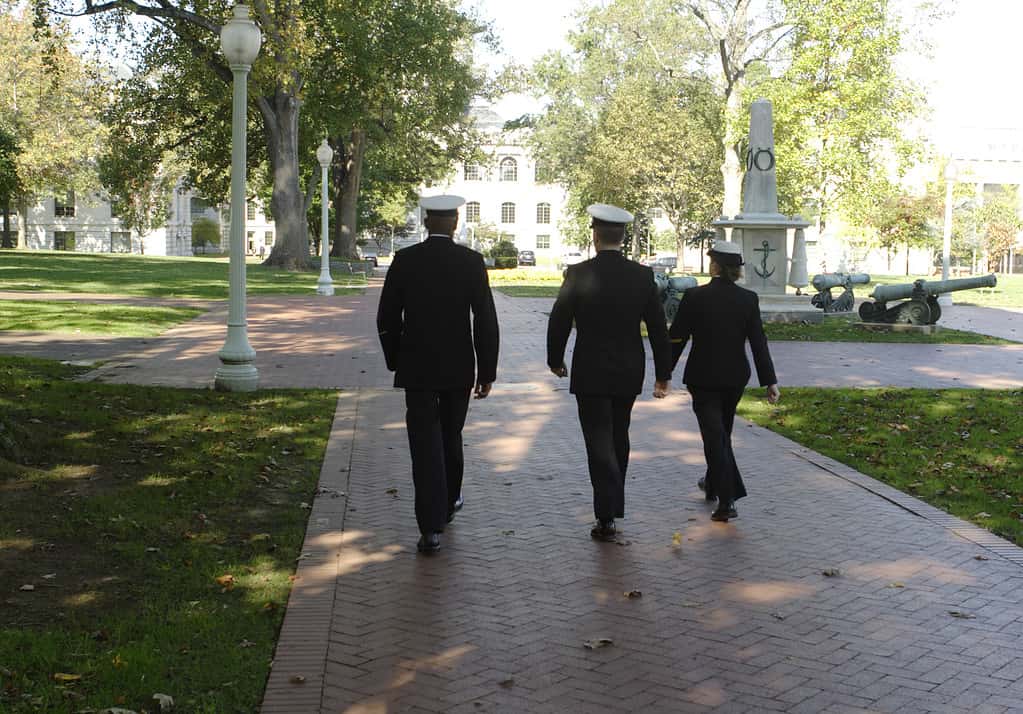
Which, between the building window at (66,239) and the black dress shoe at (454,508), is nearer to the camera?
the black dress shoe at (454,508)

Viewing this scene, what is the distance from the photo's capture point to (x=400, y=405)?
37.9 ft

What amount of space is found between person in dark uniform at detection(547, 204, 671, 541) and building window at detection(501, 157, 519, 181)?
10419 cm

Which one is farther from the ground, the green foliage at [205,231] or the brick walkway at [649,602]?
the green foliage at [205,231]

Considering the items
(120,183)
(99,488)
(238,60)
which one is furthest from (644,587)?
(120,183)

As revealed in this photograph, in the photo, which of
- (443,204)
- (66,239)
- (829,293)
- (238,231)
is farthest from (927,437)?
(66,239)

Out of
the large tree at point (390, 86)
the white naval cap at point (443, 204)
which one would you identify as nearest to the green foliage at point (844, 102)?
the large tree at point (390, 86)

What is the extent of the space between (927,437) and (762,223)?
13.7 metres

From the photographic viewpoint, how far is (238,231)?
1238 cm

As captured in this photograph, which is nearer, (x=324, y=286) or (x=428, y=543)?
(x=428, y=543)

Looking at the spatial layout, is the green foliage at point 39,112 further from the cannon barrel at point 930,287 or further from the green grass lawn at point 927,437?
the green grass lawn at point 927,437

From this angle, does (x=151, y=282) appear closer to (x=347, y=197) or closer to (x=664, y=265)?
(x=347, y=197)

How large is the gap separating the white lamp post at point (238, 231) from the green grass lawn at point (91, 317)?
5.62 meters

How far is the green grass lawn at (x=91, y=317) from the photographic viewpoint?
57.9ft

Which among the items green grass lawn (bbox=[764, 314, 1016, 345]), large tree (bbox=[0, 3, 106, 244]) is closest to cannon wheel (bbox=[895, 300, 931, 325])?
green grass lawn (bbox=[764, 314, 1016, 345])
